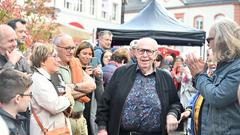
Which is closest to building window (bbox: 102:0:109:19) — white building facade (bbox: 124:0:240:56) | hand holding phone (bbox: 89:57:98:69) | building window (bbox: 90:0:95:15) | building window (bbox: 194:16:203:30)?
building window (bbox: 90:0:95:15)

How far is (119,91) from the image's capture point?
16.3 feet

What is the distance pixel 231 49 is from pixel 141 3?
2091 inches

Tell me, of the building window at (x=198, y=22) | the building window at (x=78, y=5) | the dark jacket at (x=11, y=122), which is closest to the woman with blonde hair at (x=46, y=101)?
the dark jacket at (x=11, y=122)

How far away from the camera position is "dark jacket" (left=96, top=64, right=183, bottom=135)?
193 inches

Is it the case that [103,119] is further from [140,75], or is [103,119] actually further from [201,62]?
[201,62]

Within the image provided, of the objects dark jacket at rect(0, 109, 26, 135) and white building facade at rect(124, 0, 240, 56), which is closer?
dark jacket at rect(0, 109, 26, 135)

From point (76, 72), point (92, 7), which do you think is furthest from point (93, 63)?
point (92, 7)

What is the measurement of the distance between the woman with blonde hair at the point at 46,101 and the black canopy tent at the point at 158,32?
6.59 m

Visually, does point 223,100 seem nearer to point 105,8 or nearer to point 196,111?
point 196,111

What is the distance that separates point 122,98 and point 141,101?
8.6 inches

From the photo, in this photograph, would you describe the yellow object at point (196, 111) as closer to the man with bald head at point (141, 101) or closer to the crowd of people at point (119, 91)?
the crowd of people at point (119, 91)

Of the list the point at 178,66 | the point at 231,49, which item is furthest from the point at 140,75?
the point at 178,66

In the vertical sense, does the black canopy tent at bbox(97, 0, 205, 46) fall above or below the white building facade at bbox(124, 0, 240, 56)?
below

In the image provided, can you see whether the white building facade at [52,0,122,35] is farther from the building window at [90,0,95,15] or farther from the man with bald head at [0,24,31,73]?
the man with bald head at [0,24,31,73]
